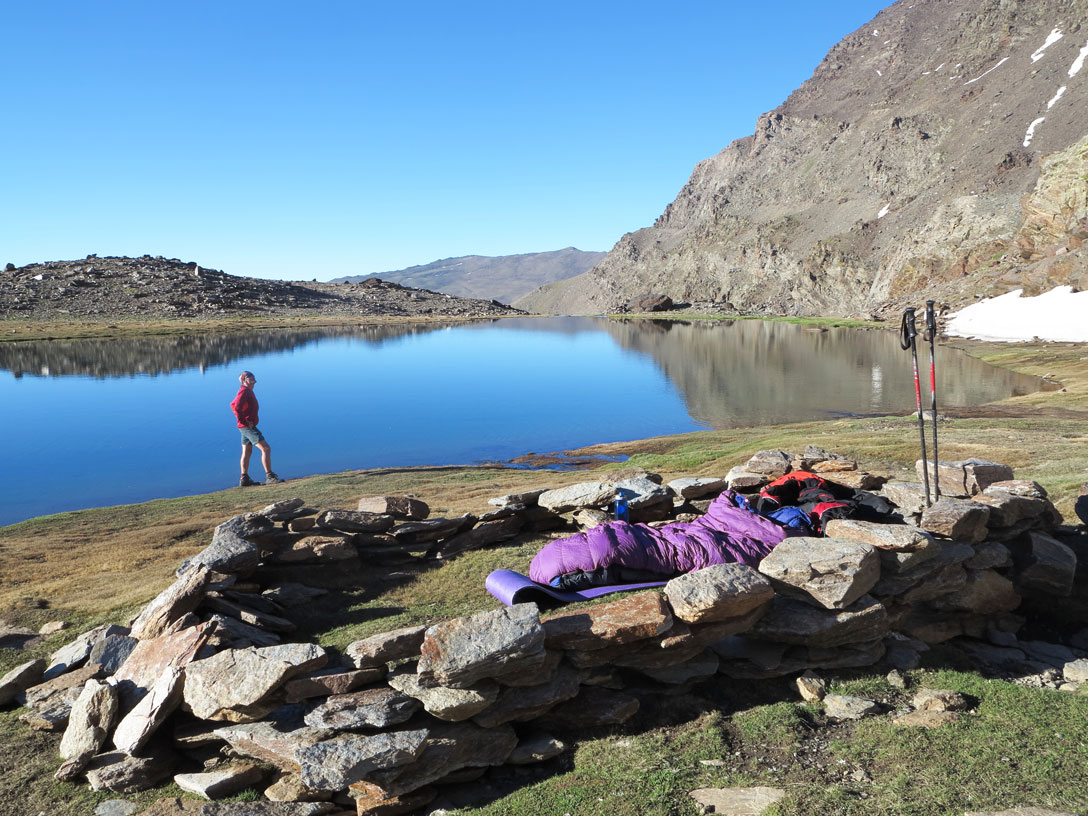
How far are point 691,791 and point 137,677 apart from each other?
6.93 m

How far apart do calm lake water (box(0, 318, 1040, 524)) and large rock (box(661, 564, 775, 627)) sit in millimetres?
24503

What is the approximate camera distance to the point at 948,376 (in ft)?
191

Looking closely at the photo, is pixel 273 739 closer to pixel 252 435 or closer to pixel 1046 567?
pixel 1046 567

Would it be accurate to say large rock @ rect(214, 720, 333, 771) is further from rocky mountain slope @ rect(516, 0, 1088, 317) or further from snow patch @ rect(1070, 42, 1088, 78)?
snow patch @ rect(1070, 42, 1088, 78)

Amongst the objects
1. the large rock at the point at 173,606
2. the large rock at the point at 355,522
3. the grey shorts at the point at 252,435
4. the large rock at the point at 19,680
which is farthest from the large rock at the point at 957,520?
the grey shorts at the point at 252,435

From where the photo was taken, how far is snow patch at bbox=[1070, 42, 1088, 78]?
501 feet

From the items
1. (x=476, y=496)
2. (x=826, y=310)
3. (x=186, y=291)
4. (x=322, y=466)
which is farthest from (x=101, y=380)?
(x=826, y=310)

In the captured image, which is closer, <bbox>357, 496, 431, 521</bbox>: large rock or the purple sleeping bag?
the purple sleeping bag

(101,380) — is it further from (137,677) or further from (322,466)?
(137,677)

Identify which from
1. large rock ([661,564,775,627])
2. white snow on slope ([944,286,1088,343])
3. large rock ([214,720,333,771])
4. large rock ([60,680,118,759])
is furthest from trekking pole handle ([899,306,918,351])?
white snow on slope ([944,286,1088,343])

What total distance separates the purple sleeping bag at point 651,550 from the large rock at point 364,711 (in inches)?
123

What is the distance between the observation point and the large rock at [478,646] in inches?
291

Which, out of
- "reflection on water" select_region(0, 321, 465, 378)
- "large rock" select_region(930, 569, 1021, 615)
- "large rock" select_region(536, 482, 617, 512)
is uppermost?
"reflection on water" select_region(0, 321, 465, 378)

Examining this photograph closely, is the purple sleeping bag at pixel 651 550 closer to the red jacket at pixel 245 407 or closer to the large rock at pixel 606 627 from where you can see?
the large rock at pixel 606 627
